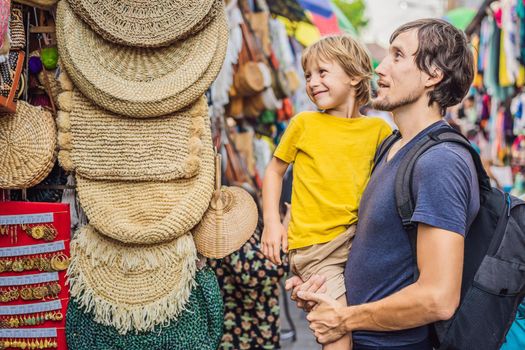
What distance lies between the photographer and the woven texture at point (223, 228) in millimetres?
2326

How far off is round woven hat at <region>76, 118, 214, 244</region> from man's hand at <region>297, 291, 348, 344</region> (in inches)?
21.7

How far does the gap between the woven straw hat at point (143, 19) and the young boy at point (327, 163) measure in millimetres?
453

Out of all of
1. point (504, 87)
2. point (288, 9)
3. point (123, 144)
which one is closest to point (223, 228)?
point (123, 144)

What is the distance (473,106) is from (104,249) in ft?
26.6

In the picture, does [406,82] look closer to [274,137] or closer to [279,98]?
[279,98]

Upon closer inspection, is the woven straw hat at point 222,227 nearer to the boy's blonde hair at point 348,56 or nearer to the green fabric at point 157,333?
the green fabric at point 157,333

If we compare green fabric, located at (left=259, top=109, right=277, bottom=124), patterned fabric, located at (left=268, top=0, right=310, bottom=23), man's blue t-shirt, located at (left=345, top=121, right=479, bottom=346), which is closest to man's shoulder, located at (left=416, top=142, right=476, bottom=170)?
man's blue t-shirt, located at (left=345, top=121, right=479, bottom=346)

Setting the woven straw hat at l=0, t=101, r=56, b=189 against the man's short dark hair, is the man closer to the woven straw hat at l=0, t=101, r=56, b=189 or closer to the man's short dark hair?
the man's short dark hair

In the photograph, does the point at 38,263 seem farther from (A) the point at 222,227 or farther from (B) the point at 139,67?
(B) the point at 139,67

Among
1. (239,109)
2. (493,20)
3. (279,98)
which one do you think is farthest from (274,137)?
(493,20)

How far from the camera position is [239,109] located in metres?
5.12

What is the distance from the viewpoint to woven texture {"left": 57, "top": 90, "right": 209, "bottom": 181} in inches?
89.0

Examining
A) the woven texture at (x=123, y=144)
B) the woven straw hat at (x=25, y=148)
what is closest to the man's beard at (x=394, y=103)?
the woven texture at (x=123, y=144)

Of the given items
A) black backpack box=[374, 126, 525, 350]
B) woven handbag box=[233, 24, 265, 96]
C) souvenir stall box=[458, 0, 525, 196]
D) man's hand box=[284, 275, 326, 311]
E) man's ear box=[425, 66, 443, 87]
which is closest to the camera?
black backpack box=[374, 126, 525, 350]
